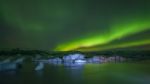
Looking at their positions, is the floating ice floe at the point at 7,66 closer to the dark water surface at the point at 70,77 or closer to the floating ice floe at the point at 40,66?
the dark water surface at the point at 70,77

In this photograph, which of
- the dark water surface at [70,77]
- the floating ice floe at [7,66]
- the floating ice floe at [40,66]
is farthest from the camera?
the floating ice floe at [40,66]

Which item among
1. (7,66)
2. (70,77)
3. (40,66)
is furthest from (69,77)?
(40,66)

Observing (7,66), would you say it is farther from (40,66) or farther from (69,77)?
(69,77)

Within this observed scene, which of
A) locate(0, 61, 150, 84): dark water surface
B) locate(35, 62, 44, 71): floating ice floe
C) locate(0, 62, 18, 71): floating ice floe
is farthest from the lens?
locate(35, 62, 44, 71): floating ice floe

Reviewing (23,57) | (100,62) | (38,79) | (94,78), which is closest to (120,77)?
(94,78)

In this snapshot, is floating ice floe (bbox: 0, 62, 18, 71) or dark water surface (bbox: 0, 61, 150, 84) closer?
dark water surface (bbox: 0, 61, 150, 84)

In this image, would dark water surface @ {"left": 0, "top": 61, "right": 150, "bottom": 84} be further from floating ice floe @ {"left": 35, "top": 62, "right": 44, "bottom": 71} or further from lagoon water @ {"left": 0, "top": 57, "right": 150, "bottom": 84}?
floating ice floe @ {"left": 35, "top": 62, "right": 44, "bottom": 71}

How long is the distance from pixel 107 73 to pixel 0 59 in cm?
246

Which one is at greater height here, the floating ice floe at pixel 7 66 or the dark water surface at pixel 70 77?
the floating ice floe at pixel 7 66

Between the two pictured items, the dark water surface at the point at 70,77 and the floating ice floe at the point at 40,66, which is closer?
the dark water surface at the point at 70,77

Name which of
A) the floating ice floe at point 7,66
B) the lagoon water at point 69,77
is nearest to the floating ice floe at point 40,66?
the lagoon water at point 69,77

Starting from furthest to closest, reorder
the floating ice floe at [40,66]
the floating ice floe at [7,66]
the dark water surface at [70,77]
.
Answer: the floating ice floe at [40,66] < the floating ice floe at [7,66] < the dark water surface at [70,77]

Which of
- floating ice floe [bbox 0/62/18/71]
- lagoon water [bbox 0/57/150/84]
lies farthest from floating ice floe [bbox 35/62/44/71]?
floating ice floe [bbox 0/62/18/71]

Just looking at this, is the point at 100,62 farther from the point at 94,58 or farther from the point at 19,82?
the point at 19,82
